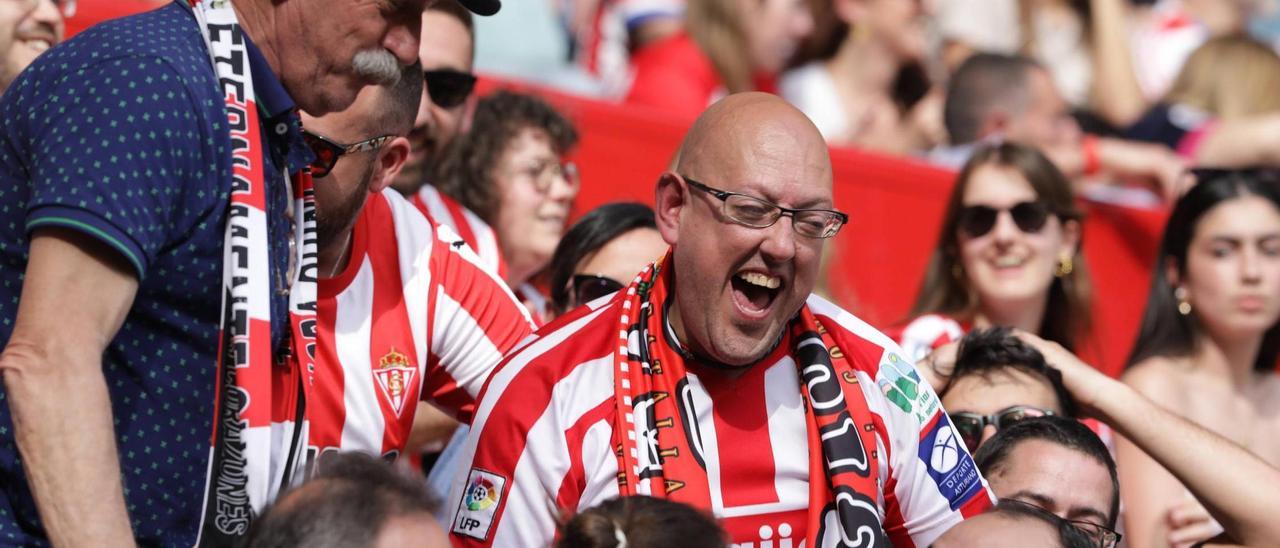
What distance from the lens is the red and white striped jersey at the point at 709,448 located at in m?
3.08

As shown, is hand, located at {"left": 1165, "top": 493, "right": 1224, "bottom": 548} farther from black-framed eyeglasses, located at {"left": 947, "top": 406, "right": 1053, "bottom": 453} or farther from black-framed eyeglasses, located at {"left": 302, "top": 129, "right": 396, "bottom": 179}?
black-framed eyeglasses, located at {"left": 302, "top": 129, "right": 396, "bottom": 179}

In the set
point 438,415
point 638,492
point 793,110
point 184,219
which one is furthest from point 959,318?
point 184,219

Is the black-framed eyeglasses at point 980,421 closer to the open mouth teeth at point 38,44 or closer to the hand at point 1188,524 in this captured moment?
the hand at point 1188,524

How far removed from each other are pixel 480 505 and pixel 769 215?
81cm

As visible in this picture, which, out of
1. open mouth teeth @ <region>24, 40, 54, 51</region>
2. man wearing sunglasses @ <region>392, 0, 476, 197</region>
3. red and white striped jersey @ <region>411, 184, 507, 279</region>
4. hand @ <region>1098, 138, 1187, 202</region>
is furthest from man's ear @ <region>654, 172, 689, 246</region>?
hand @ <region>1098, 138, 1187, 202</region>

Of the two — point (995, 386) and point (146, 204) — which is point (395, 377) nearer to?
point (146, 204)

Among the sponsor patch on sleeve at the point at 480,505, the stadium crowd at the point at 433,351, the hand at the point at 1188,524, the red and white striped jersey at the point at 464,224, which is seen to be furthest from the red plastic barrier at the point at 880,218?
the sponsor patch on sleeve at the point at 480,505

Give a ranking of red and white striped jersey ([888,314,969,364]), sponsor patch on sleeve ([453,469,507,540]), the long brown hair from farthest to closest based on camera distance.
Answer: the long brown hair → red and white striped jersey ([888,314,969,364]) → sponsor patch on sleeve ([453,469,507,540])

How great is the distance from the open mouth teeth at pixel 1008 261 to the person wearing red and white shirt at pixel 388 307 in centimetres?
217

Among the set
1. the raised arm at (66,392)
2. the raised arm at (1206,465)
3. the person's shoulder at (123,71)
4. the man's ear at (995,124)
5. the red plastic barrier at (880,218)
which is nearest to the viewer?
the raised arm at (66,392)

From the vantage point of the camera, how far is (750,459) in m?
3.21

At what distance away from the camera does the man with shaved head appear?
3.09 metres

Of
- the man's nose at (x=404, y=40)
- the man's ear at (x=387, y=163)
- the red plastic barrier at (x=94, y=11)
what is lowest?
the man's ear at (x=387, y=163)

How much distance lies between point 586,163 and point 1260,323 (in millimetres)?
2824
